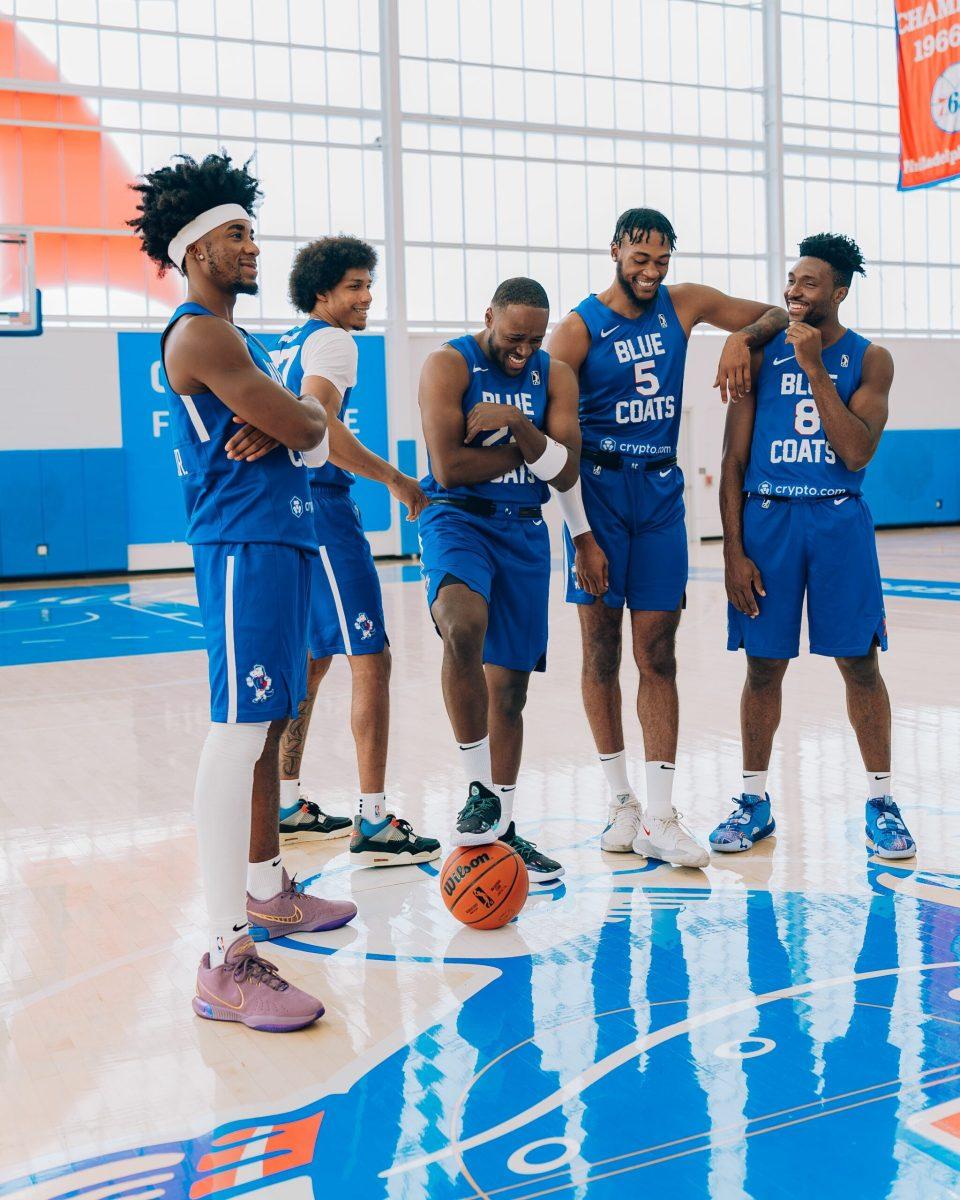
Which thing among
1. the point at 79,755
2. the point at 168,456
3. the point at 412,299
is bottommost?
the point at 79,755

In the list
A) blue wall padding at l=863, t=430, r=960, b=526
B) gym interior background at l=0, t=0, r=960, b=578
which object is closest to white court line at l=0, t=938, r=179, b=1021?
gym interior background at l=0, t=0, r=960, b=578

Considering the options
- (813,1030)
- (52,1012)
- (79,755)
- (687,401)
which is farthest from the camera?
(687,401)

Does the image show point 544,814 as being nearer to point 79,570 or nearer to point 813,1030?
point 813,1030

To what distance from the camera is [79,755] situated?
6230 millimetres

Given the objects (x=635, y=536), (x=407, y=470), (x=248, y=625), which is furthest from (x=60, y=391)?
(x=248, y=625)

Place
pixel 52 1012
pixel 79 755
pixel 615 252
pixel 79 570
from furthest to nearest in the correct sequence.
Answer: pixel 79 570
pixel 79 755
pixel 615 252
pixel 52 1012

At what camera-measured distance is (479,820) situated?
11.9 ft

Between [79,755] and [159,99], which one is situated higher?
[159,99]

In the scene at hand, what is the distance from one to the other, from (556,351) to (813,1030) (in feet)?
7.91

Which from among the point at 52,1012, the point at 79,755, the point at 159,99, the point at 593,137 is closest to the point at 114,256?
the point at 159,99

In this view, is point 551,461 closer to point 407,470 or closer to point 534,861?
point 534,861

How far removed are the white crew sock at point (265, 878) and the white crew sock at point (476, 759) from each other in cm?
63

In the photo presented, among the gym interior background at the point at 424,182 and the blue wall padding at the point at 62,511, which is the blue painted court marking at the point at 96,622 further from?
the gym interior background at the point at 424,182

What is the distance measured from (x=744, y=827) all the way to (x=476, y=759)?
3.41ft
